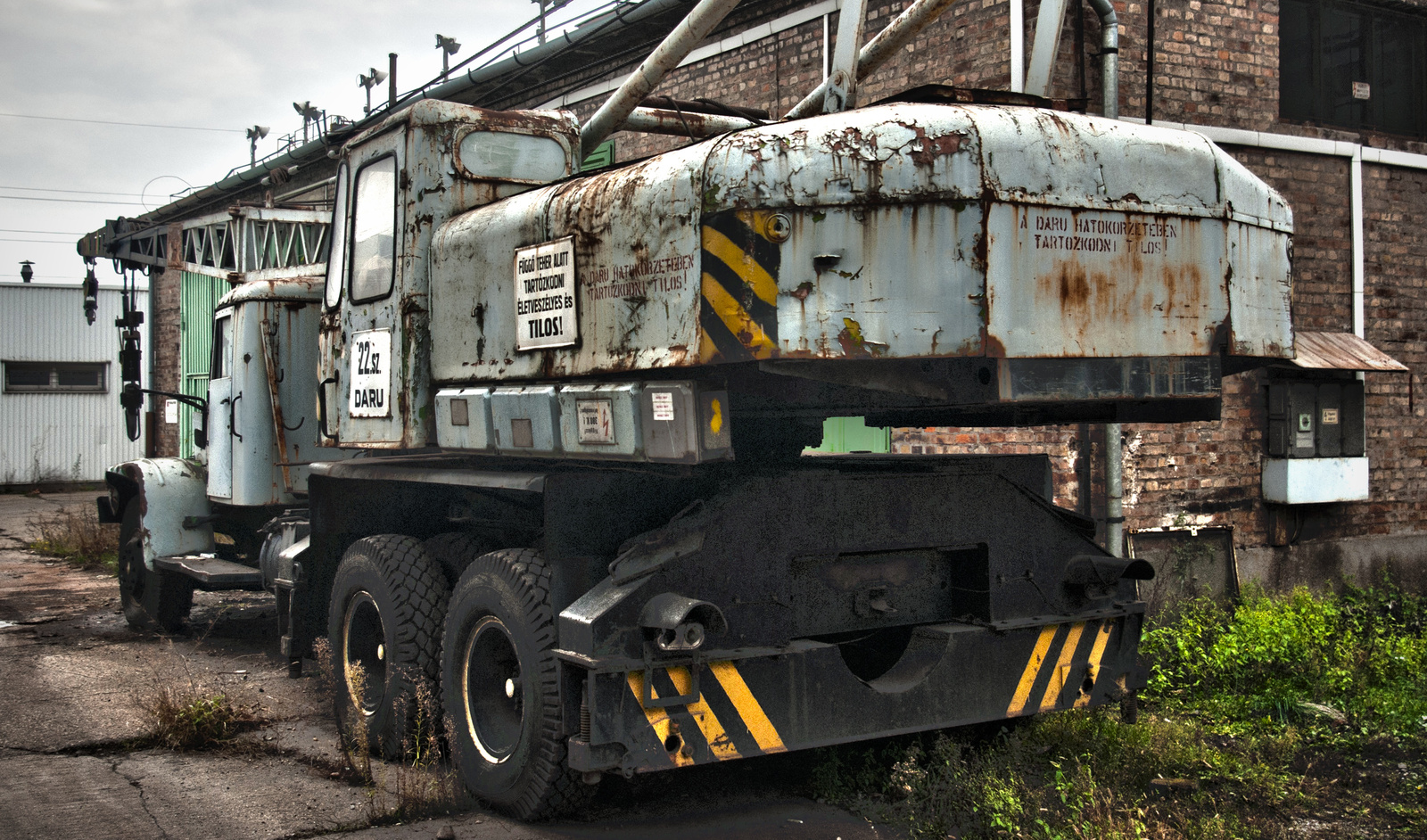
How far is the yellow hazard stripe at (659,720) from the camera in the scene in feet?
13.0

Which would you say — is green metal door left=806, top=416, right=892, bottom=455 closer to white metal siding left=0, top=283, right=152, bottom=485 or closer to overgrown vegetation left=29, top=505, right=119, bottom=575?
overgrown vegetation left=29, top=505, right=119, bottom=575

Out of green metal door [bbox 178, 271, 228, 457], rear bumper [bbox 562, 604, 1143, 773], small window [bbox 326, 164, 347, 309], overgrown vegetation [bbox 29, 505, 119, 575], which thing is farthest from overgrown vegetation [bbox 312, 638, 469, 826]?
overgrown vegetation [bbox 29, 505, 119, 575]

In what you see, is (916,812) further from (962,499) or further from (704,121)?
(704,121)

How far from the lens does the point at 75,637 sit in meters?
9.03

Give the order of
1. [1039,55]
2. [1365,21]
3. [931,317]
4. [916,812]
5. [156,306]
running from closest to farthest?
[931,317] → [916,812] → [1039,55] → [1365,21] → [156,306]

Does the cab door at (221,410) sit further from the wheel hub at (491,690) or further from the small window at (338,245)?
the wheel hub at (491,690)

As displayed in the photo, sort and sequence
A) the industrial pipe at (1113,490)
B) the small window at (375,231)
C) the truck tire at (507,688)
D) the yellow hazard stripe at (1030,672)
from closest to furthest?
the truck tire at (507,688) → the yellow hazard stripe at (1030,672) → the small window at (375,231) → the industrial pipe at (1113,490)

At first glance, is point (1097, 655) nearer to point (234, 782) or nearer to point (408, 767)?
point (408, 767)

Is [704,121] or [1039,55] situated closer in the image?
[1039,55]

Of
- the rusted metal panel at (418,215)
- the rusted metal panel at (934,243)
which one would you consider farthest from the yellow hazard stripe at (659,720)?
the rusted metal panel at (418,215)

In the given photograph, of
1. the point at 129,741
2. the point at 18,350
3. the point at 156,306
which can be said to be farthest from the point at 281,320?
the point at 18,350

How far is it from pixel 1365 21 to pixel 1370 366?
10.7 feet

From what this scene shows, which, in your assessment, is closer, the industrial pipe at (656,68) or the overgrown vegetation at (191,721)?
the industrial pipe at (656,68)

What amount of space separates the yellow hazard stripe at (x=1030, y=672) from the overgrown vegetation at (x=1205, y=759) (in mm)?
249
